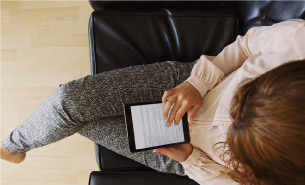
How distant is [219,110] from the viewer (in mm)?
604

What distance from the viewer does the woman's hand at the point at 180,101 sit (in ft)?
2.03

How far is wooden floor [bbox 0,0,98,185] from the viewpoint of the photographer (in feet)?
3.71

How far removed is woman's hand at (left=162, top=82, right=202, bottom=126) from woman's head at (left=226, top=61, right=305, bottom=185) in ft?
0.57

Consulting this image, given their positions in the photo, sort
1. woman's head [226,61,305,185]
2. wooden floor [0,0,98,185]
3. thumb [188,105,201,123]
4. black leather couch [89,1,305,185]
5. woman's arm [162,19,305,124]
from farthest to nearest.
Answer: wooden floor [0,0,98,185]
black leather couch [89,1,305,185]
thumb [188,105,201,123]
woman's arm [162,19,305,124]
woman's head [226,61,305,185]

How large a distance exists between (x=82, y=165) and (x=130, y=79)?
0.63 metres

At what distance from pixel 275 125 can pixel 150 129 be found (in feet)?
0.98

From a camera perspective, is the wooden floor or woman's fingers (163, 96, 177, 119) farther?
the wooden floor

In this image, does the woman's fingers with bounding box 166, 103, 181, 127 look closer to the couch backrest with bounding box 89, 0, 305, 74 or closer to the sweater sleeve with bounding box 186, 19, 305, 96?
the sweater sleeve with bounding box 186, 19, 305, 96

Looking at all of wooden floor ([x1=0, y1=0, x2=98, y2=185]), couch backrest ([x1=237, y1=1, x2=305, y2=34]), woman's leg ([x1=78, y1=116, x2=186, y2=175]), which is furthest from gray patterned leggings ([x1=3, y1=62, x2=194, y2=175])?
wooden floor ([x1=0, y1=0, x2=98, y2=185])

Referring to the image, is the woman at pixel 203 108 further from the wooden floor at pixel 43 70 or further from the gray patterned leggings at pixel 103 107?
the wooden floor at pixel 43 70

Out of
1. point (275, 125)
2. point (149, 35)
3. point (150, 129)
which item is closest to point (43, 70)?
point (149, 35)

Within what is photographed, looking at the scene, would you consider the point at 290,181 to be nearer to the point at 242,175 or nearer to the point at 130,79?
the point at 242,175

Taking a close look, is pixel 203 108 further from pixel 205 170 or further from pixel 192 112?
pixel 205 170

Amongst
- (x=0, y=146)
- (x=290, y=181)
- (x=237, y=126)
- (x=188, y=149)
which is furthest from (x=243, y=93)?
(x=0, y=146)
